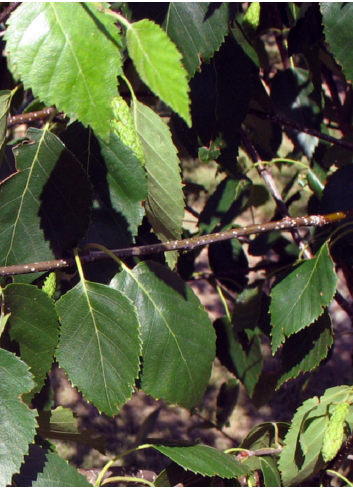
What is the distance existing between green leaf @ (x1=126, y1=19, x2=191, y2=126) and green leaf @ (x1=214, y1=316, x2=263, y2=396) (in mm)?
1003

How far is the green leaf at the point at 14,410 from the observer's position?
66 centimetres

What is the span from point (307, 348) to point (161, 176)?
50 cm

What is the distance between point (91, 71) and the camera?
1.67ft

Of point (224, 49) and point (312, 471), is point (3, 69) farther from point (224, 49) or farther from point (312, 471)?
point (312, 471)

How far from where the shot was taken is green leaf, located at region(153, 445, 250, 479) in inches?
31.2

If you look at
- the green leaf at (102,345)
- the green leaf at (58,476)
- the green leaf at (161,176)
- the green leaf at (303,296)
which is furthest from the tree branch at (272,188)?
the green leaf at (58,476)

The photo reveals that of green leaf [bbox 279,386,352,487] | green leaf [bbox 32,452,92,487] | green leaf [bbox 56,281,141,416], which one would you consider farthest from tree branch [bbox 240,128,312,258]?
green leaf [bbox 32,452,92,487]

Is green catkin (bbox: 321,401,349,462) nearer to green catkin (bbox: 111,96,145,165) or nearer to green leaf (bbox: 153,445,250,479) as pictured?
green leaf (bbox: 153,445,250,479)

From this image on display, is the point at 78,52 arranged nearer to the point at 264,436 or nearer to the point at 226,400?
the point at 264,436

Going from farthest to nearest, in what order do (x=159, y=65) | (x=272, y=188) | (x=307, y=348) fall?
(x=272, y=188) → (x=307, y=348) → (x=159, y=65)

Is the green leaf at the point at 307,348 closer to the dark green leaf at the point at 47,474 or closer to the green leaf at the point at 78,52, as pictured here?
the dark green leaf at the point at 47,474

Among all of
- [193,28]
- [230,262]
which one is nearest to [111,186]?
[193,28]

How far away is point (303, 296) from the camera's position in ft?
3.19

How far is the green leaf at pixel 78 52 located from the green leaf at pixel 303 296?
588 millimetres
